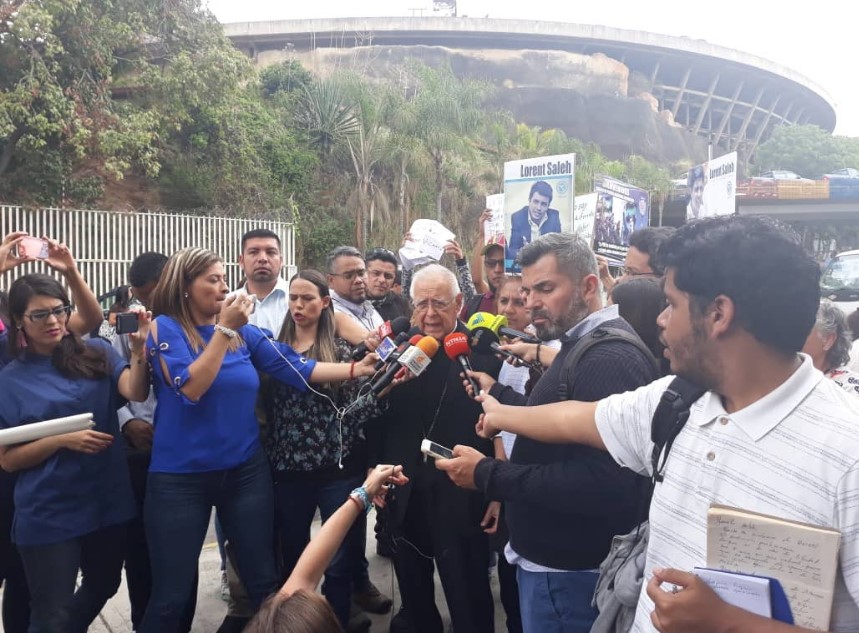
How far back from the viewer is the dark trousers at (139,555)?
3459 millimetres

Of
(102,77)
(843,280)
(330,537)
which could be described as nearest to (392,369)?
(330,537)

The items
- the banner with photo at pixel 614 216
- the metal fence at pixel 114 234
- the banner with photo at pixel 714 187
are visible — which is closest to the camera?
the banner with photo at pixel 614 216

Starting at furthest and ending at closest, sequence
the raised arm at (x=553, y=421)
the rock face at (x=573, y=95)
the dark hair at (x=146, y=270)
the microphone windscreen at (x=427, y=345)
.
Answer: the rock face at (x=573, y=95) < the dark hair at (x=146, y=270) < the microphone windscreen at (x=427, y=345) < the raised arm at (x=553, y=421)

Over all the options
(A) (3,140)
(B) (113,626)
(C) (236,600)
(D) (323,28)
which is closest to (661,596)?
(C) (236,600)

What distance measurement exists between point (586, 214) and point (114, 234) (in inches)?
412

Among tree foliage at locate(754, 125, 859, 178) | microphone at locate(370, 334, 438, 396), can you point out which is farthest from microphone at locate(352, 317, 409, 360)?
tree foliage at locate(754, 125, 859, 178)

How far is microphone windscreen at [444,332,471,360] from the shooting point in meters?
3.08

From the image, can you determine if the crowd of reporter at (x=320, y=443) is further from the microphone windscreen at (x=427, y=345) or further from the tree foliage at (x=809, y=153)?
the tree foliage at (x=809, y=153)

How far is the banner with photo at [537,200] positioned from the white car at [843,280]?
11.1m

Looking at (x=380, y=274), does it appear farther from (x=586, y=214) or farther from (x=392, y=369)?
(x=586, y=214)

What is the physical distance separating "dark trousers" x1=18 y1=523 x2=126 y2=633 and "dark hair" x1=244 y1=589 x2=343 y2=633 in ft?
5.16

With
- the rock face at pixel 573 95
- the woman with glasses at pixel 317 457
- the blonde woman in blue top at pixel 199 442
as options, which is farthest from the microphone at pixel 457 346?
the rock face at pixel 573 95

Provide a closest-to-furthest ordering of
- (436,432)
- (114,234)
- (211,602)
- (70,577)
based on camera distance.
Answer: (70,577)
(436,432)
(211,602)
(114,234)

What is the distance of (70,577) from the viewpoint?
289cm
